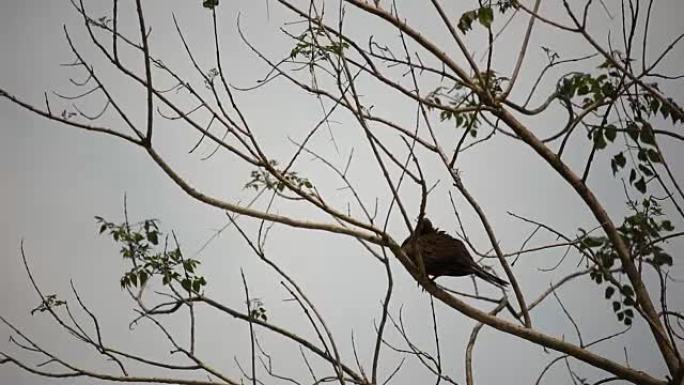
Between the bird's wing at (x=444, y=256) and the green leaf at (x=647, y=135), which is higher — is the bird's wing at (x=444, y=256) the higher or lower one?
the lower one

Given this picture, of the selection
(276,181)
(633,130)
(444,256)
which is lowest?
(444,256)

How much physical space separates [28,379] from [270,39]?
106cm

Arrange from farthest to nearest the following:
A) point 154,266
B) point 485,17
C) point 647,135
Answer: point 154,266 → point 647,135 → point 485,17

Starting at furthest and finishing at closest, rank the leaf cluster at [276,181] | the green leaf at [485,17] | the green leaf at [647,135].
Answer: the leaf cluster at [276,181]
the green leaf at [647,135]
the green leaf at [485,17]

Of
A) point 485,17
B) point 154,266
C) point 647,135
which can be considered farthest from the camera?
point 154,266

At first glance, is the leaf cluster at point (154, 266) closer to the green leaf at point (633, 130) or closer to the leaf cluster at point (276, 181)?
the leaf cluster at point (276, 181)

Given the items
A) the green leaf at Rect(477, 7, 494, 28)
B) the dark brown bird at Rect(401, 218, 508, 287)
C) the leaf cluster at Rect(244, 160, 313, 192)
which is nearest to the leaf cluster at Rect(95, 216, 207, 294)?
the leaf cluster at Rect(244, 160, 313, 192)

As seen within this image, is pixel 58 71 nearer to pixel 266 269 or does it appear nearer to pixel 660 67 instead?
pixel 266 269

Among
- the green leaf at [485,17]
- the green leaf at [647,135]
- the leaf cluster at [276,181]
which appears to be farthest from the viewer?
the leaf cluster at [276,181]

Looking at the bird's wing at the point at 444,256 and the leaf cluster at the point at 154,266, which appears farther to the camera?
the leaf cluster at the point at 154,266

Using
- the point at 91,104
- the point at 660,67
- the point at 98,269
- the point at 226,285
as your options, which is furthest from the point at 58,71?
the point at 660,67

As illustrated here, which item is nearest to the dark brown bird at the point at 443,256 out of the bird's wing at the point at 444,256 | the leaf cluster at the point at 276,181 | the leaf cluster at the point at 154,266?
the bird's wing at the point at 444,256

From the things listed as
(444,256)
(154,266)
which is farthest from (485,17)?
(154,266)

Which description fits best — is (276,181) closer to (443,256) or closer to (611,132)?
(443,256)
